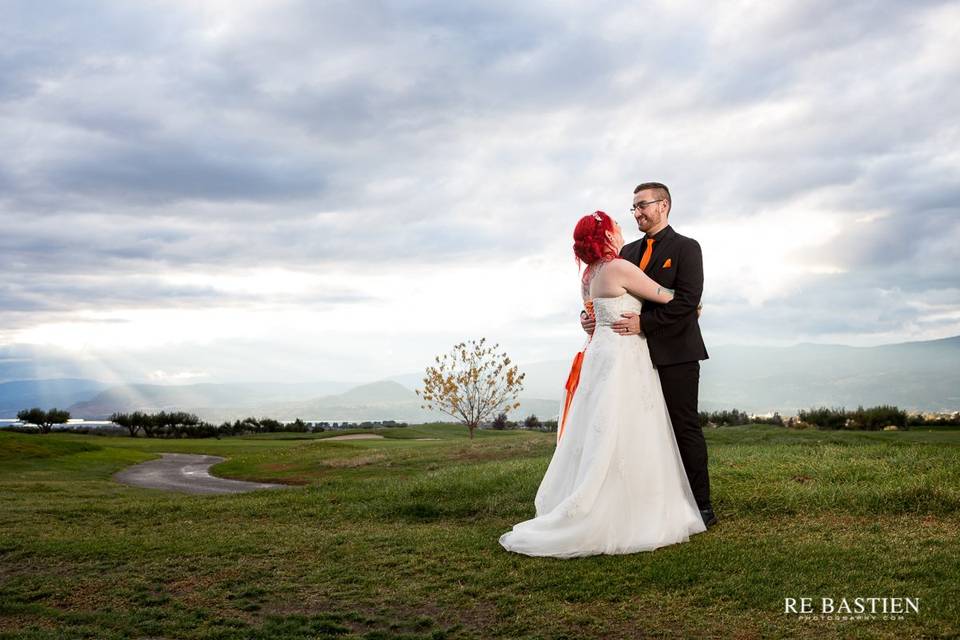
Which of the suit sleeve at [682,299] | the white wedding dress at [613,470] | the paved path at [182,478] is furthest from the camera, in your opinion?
the paved path at [182,478]

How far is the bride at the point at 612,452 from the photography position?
25.7 feet

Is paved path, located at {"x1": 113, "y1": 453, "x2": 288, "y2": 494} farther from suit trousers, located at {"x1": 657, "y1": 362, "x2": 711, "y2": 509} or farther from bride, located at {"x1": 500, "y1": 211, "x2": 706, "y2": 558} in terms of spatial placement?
suit trousers, located at {"x1": 657, "y1": 362, "x2": 711, "y2": 509}

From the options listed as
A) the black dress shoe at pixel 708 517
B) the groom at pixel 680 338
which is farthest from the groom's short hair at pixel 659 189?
the black dress shoe at pixel 708 517

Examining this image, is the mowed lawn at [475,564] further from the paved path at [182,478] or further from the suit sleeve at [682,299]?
the paved path at [182,478]

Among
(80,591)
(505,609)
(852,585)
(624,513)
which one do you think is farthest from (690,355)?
(80,591)

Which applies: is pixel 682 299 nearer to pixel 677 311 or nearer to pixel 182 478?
pixel 677 311

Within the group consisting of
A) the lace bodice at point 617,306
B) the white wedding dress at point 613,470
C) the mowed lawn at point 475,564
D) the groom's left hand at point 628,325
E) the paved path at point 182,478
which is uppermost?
the lace bodice at point 617,306

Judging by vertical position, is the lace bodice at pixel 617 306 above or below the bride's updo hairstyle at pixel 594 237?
below

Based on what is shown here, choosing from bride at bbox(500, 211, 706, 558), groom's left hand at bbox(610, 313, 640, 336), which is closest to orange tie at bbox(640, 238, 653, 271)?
bride at bbox(500, 211, 706, 558)

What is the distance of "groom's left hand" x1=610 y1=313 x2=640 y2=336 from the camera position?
8383mm

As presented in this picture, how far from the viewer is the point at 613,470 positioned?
8039mm

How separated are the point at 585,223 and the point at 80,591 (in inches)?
279

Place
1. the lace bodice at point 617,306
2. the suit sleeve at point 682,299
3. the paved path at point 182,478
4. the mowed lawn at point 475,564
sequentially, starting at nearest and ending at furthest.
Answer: the mowed lawn at point 475,564 → the suit sleeve at point 682,299 → the lace bodice at point 617,306 → the paved path at point 182,478

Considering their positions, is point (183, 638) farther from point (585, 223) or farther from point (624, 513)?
point (585, 223)
